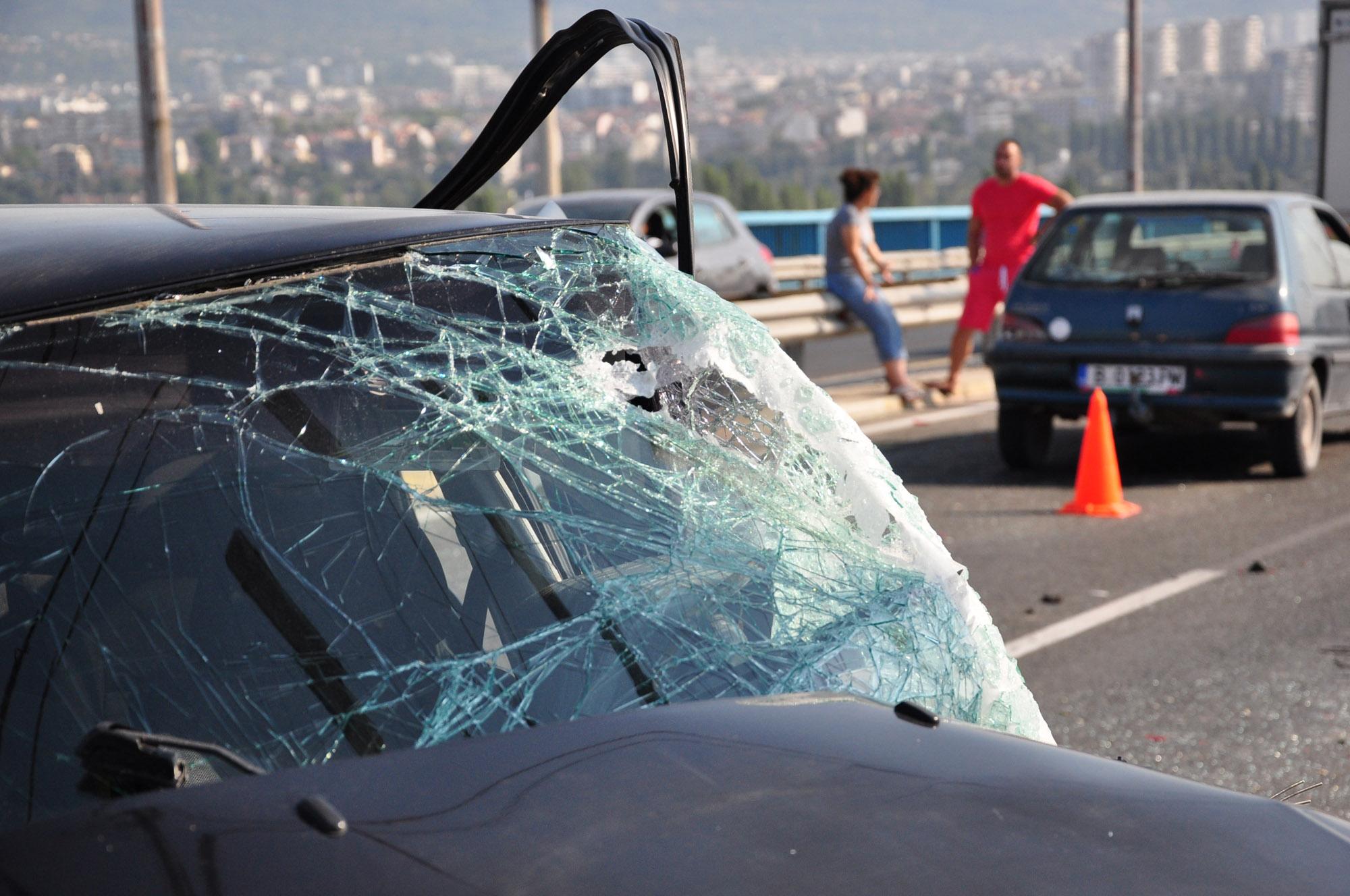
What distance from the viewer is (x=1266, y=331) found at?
26.5ft

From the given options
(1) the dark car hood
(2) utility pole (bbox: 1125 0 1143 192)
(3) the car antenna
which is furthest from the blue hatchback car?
(2) utility pole (bbox: 1125 0 1143 192)

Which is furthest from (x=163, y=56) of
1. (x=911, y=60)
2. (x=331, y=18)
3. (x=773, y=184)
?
(x=911, y=60)

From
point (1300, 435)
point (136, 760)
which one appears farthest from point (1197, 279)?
point (136, 760)

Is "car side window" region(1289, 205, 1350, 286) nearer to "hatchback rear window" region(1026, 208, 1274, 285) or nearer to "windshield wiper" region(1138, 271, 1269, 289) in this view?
"hatchback rear window" region(1026, 208, 1274, 285)

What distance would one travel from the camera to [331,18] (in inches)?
5453

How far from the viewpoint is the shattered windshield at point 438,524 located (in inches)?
69.9

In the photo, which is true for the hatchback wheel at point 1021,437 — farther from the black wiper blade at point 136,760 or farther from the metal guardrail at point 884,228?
the metal guardrail at point 884,228

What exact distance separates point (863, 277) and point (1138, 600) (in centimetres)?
556

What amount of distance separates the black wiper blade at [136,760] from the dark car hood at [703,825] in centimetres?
9

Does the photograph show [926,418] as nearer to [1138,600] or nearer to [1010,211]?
[1010,211]

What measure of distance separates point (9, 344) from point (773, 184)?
43.9 metres

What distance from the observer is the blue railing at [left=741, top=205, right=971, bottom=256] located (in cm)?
2561

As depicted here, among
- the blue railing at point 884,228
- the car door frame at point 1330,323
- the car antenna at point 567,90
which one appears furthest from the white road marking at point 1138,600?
the blue railing at point 884,228

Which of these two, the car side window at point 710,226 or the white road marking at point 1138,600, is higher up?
the car side window at point 710,226
